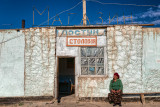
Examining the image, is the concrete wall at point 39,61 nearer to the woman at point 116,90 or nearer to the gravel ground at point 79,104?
the gravel ground at point 79,104

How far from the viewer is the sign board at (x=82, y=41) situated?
24.5ft

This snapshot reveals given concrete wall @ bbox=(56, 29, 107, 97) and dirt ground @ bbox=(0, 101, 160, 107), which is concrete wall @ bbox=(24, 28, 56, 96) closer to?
concrete wall @ bbox=(56, 29, 107, 97)

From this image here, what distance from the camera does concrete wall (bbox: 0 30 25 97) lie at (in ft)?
24.2

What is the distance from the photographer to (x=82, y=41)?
7484 mm

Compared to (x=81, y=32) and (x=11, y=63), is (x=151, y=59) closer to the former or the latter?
(x=81, y=32)

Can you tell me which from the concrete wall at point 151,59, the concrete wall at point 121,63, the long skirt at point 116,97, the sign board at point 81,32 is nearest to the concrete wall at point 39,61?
the sign board at point 81,32

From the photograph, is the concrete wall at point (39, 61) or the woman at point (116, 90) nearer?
the woman at point (116, 90)

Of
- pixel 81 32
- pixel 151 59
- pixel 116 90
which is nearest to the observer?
pixel 116 90

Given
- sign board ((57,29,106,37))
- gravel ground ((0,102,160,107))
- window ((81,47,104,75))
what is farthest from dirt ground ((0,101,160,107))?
sign board ((57,29,106,37))

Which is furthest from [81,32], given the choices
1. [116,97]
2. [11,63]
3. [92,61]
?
[11,63]

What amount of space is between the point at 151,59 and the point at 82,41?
145 inches

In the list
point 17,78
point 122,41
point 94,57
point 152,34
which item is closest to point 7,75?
point 17,78

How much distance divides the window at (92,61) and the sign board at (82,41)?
0.27 m

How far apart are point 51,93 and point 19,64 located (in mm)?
2277
